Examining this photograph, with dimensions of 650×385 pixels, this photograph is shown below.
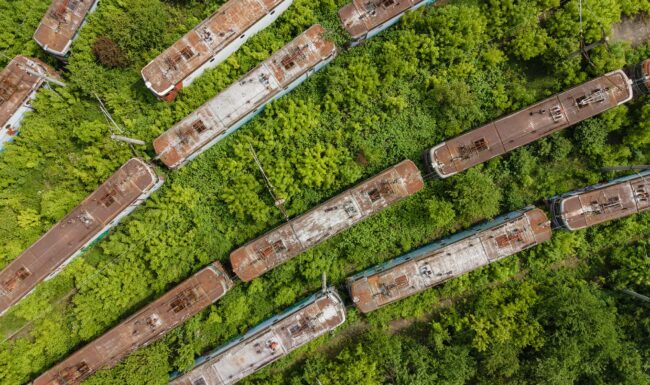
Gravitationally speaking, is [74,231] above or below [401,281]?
above

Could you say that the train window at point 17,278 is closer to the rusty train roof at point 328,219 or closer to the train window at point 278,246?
the rusty train roof at point 328,219

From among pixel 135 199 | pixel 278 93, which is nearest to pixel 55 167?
pixel 135 199

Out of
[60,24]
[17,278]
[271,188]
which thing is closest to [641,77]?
[271,188]

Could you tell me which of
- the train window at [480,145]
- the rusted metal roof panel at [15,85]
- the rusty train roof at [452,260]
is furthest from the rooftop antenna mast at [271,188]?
the rusted metal roof panel at [15,85]

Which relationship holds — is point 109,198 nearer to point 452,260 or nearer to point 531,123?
point 452,260

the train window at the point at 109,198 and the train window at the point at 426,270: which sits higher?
the train window at the point at 109,198

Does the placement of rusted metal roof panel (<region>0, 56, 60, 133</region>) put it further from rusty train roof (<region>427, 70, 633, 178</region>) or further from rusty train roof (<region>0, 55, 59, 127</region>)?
rusty train roof (<region>427, 70, 633, 178</region>)

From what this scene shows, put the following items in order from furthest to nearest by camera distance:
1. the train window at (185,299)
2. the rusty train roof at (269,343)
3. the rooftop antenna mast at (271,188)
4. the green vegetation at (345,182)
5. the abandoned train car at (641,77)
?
the rooftop antenna mast at (271,188), the green vegetation at (345,182), the train window at (185,299), the rusty train roof at (269,343), the abandoned train car at (641,77)
